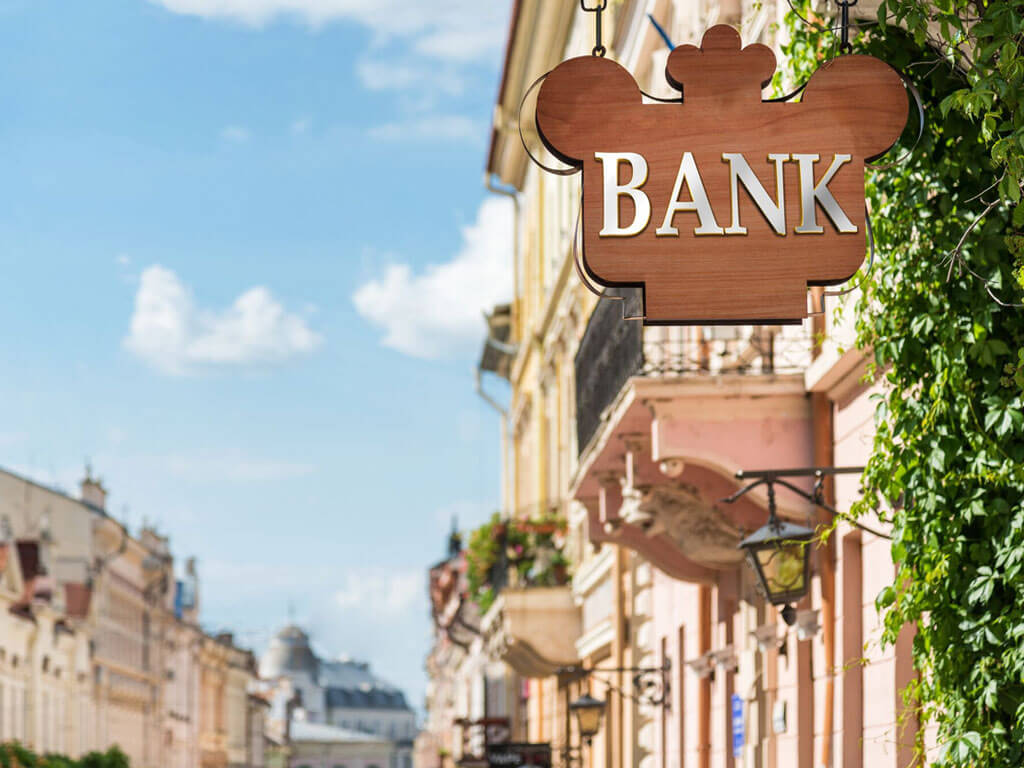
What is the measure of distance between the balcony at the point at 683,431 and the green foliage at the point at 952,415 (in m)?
3.44

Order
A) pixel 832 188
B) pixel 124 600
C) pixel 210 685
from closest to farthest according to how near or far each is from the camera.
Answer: pixel 832 188
pixel 124 600
pixel 210 685

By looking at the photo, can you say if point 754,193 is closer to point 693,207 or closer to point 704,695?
point 693,207

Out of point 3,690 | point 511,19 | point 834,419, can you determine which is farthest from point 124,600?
point 834,419

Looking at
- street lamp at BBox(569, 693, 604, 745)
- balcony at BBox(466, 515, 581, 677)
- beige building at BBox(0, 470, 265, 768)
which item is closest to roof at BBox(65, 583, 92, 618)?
beige building at BBox(0, 470, 265, 768)

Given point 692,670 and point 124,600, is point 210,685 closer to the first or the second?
point 124,600

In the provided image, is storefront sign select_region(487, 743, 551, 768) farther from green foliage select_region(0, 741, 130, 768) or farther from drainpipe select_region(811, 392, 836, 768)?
green foliage select_region(0, 741, 130, 768)

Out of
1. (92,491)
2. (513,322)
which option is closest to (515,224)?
(513,322)

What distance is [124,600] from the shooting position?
85.8m

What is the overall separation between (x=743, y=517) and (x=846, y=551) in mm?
2369

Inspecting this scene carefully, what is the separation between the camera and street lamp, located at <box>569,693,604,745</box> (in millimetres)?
22500

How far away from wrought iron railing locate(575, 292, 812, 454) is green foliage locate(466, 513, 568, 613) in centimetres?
1076

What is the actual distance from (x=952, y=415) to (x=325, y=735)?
186645mm

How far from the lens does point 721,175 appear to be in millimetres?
7258

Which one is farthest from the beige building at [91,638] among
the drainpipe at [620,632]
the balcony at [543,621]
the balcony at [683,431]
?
the balcony at [683,431]
